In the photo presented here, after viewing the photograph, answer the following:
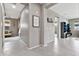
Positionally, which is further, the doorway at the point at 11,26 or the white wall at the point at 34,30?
the doorway at the point at 11,26

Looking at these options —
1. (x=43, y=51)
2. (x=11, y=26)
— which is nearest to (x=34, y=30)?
(x=43, y=51)

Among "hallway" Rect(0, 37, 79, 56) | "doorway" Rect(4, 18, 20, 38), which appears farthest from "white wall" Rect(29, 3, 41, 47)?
"doorway" Rect(4, 18, 20, 38)

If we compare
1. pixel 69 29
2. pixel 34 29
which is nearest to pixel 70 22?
pixel 69 29

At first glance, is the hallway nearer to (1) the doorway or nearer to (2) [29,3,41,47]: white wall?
(2) [29,3,41,47]: white wall

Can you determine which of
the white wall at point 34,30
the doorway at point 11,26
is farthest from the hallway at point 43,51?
the doorway at point 11,26

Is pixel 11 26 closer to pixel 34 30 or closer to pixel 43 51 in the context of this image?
pixel 34 30

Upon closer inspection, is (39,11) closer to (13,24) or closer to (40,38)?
(40,38)

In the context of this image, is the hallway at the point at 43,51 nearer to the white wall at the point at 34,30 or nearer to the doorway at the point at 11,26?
the white wall at the point at 34,30

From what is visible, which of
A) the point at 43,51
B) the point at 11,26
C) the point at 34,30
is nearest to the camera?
the point at 43,51

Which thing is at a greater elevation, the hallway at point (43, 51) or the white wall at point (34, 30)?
the white wall at point (34, 30)

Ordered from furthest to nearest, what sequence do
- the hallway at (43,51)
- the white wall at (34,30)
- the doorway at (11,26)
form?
the doorway at (11,26), the white wall at (34,30), the hallway at (43,51)

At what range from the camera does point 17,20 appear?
12.3 meters

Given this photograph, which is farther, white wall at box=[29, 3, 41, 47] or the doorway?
the doorway

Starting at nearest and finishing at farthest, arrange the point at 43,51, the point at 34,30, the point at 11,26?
the point at 43,51
the point at 34,30
the point at 11,26
